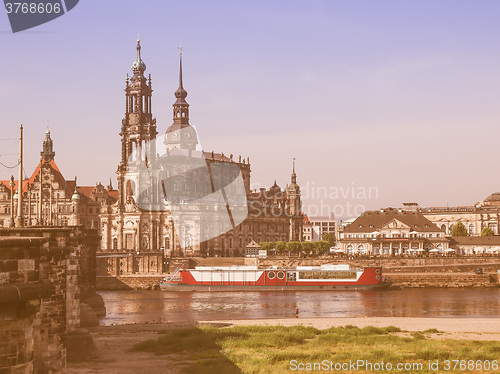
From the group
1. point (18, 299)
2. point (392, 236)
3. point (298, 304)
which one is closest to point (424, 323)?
point (298, 304)

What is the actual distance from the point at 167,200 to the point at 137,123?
13.2 meters

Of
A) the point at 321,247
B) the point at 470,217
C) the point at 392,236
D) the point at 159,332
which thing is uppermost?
the point at 470,217

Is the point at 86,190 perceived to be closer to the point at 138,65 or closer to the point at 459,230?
the point at 138,65

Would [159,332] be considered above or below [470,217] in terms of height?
below

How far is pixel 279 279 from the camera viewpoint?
91.4 m

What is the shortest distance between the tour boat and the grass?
44.7 metres

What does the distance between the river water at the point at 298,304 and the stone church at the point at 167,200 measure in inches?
1183

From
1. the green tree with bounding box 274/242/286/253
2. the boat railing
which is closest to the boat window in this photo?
the boat railing

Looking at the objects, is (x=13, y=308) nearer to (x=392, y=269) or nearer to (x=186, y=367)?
(x=186, y=367)

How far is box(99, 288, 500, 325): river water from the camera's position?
61.5m

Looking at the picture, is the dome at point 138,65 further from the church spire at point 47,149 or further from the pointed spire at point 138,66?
the church spire at point 47,149

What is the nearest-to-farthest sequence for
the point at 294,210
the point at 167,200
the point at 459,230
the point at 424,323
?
the point at 424,323
the point at 167,200
the point at 459,230
the point at 294,210

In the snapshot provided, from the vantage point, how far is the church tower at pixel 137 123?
413 feet

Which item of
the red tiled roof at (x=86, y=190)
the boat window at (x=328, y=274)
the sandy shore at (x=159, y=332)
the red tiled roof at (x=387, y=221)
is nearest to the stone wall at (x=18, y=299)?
the sandy shore at (x=159, y=332)
